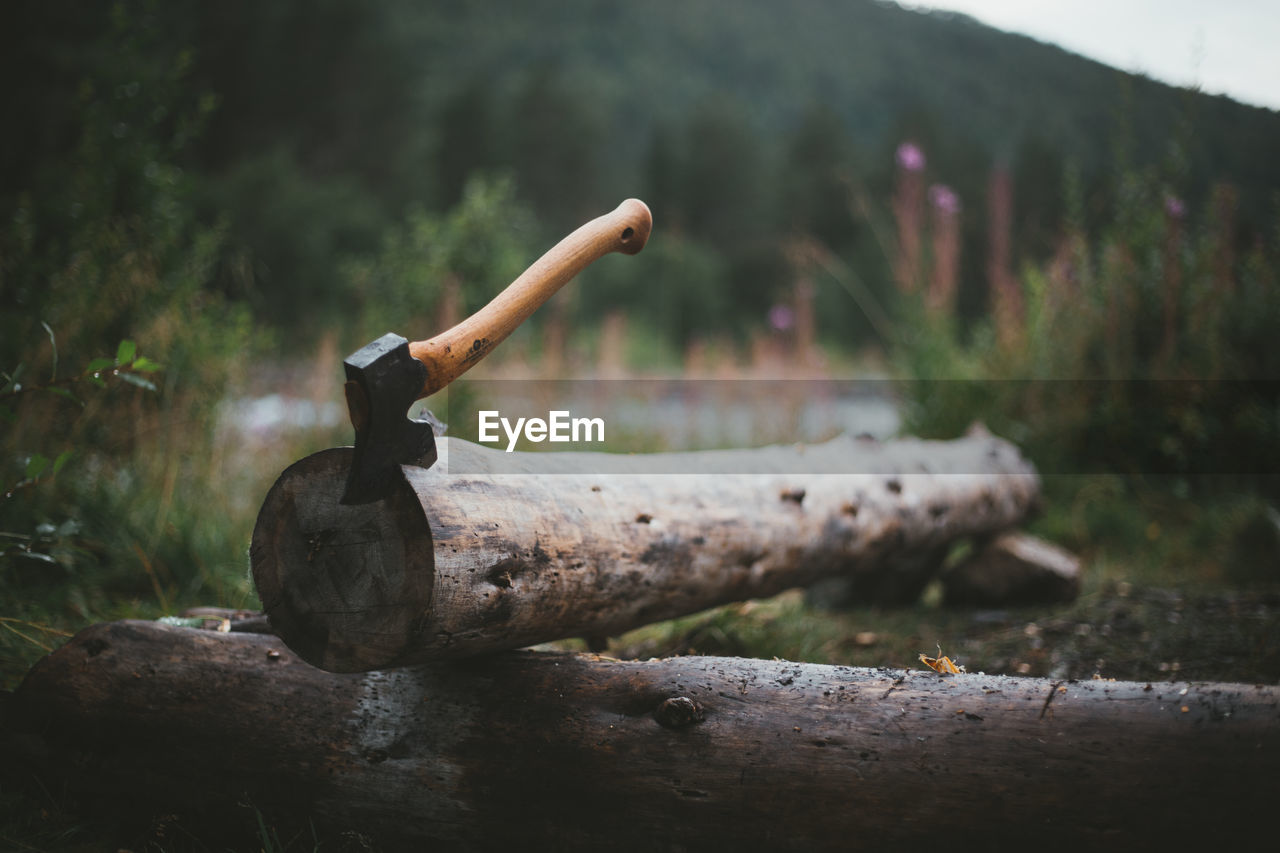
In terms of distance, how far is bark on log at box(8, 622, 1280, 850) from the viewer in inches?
44.3

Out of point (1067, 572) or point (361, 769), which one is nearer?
point (361, 769)

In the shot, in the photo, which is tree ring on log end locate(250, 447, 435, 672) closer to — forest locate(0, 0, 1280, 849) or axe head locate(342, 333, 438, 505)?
axe head locate(342, 333, 438, 505)

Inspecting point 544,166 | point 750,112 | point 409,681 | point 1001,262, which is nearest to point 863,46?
point 750,112

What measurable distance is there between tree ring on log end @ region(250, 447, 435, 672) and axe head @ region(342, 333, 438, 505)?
4 centimetres

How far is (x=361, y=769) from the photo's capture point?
1.42 metres

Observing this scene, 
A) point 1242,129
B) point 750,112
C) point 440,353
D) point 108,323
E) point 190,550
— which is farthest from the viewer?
point 750,112

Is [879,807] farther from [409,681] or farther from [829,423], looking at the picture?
[829,423]

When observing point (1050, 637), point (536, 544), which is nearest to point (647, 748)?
point (536, 544)

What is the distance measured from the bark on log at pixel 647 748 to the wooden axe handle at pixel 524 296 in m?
0.58

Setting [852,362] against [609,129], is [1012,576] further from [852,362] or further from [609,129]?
[609,129]

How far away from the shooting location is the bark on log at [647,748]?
113cm

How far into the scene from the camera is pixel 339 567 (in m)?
1.35

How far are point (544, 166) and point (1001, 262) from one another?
24.2 m

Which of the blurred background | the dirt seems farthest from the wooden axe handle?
the dirt
